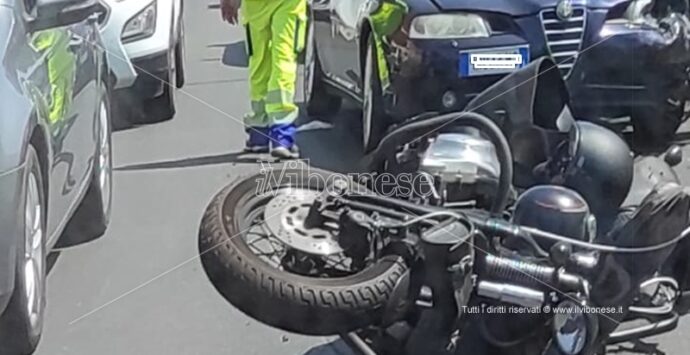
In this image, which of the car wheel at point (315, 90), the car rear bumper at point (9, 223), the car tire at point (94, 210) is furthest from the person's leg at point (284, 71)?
the car rear bumper at point (9, 223)

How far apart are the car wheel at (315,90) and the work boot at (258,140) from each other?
0.95m

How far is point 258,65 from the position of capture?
27.9ft

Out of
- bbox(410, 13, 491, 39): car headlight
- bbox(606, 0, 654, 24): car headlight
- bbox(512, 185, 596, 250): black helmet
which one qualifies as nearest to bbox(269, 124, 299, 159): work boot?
bbox(410, 13, 491, 39): car headlight

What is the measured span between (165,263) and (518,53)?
2.52 metres

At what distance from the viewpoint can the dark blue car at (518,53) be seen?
7184 millimetres

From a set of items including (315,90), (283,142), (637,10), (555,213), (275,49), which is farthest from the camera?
(315,90)

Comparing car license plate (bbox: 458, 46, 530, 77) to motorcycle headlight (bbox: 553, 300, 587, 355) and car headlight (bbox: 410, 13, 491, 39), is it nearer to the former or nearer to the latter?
car headlight (bbox: 410, 13, 491, 39)

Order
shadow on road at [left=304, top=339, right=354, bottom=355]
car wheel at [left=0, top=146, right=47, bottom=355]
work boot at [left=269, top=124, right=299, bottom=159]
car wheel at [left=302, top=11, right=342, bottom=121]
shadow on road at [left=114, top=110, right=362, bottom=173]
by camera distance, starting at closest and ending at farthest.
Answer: car wheel at [left=0, top=146, right=47, bottom=355], shadow on road at [left=304, top=339, right=354, bottom=355], shadow on road at [left=114, top=110, right=362, bottom=173], work boot at [left=269, top=124, right=299, bottom=159], car wheel at [left=302, top=11, right=342, bottom=121]

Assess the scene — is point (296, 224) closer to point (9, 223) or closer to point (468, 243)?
point (468, 243)

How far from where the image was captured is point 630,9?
A: 7.80m

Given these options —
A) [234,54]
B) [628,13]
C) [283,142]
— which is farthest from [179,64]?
[628,13]

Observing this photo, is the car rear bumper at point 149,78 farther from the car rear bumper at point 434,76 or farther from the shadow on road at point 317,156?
the car rear bumper at point 434,76

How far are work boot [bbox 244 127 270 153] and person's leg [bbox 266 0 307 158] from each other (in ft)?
0.34

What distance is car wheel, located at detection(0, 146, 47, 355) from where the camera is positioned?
4.77 metres
